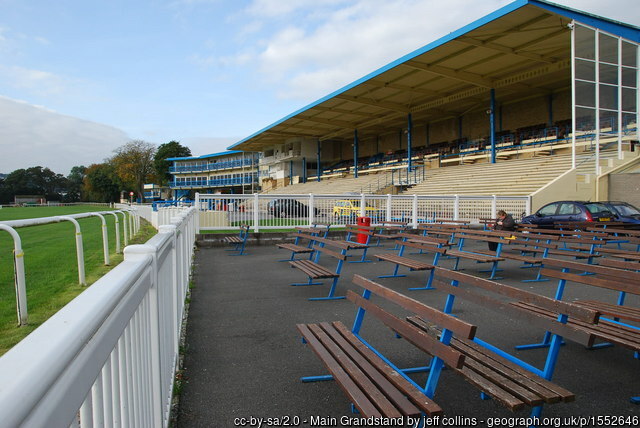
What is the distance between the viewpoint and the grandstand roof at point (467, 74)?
1966cm

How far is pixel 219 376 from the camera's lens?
3598 mm

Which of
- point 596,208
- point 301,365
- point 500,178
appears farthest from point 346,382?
point 500,178

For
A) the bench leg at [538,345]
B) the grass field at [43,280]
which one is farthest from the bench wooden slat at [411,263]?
the grass field at [43,280]

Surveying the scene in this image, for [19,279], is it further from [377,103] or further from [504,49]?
[377,103]

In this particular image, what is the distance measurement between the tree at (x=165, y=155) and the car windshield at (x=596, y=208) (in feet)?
299

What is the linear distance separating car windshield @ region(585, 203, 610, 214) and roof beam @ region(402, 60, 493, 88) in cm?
1406

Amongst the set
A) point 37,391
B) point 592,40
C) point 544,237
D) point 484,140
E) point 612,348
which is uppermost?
point 592,40

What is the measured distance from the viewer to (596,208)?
45.6 feet

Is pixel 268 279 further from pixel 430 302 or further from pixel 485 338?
pixel 485 338

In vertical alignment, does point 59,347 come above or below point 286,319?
above

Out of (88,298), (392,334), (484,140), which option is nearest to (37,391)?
(88,298)

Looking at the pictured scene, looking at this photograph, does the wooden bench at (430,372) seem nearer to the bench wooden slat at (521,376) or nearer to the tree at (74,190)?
the bench wooden slat at (521,376)

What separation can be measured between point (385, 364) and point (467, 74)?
28.7m

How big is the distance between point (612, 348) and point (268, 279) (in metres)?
5.31
